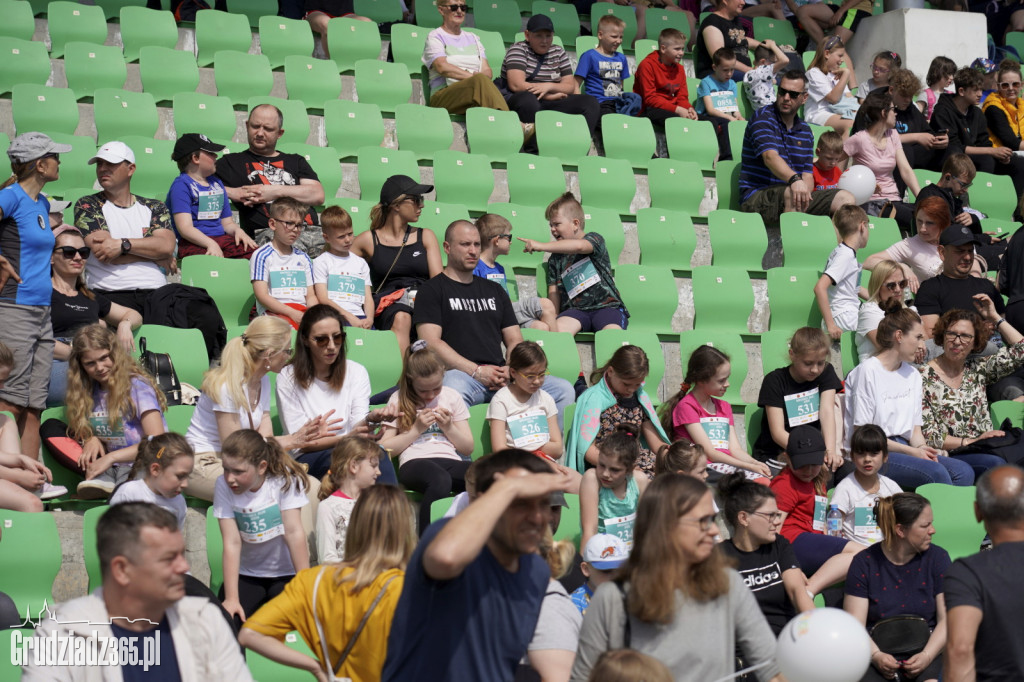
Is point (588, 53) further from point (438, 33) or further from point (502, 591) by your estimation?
point (502, 591)

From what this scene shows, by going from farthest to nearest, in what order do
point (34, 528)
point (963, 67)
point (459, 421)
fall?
point (963, 67), point (459, 421), point (34, 528)

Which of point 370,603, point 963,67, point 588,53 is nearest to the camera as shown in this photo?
point 370,603

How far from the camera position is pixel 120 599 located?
8.37 ft

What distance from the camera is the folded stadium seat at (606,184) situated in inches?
296

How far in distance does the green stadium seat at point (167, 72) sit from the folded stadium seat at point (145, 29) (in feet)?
1.36

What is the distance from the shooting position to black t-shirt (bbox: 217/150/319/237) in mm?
6477

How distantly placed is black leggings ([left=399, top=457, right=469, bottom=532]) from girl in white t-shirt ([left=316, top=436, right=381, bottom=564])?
1.15 feet

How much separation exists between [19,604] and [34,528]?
0.28 m

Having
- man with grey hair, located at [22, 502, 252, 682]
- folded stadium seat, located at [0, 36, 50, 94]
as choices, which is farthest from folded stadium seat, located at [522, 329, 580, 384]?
folded stadium seat, located at [0, 36, 50, 94]

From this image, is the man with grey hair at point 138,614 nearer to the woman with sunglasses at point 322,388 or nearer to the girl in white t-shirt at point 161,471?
the girl in white t-shirt at point 161,471

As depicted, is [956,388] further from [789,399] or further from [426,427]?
[426,427]

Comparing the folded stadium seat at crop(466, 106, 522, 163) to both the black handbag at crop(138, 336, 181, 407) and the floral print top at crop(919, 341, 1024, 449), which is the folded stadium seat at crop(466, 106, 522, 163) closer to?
the floral print top at crop(919, 341, 1024, 449)

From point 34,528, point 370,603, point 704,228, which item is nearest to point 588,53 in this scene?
point 704,228

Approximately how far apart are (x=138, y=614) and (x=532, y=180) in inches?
202
